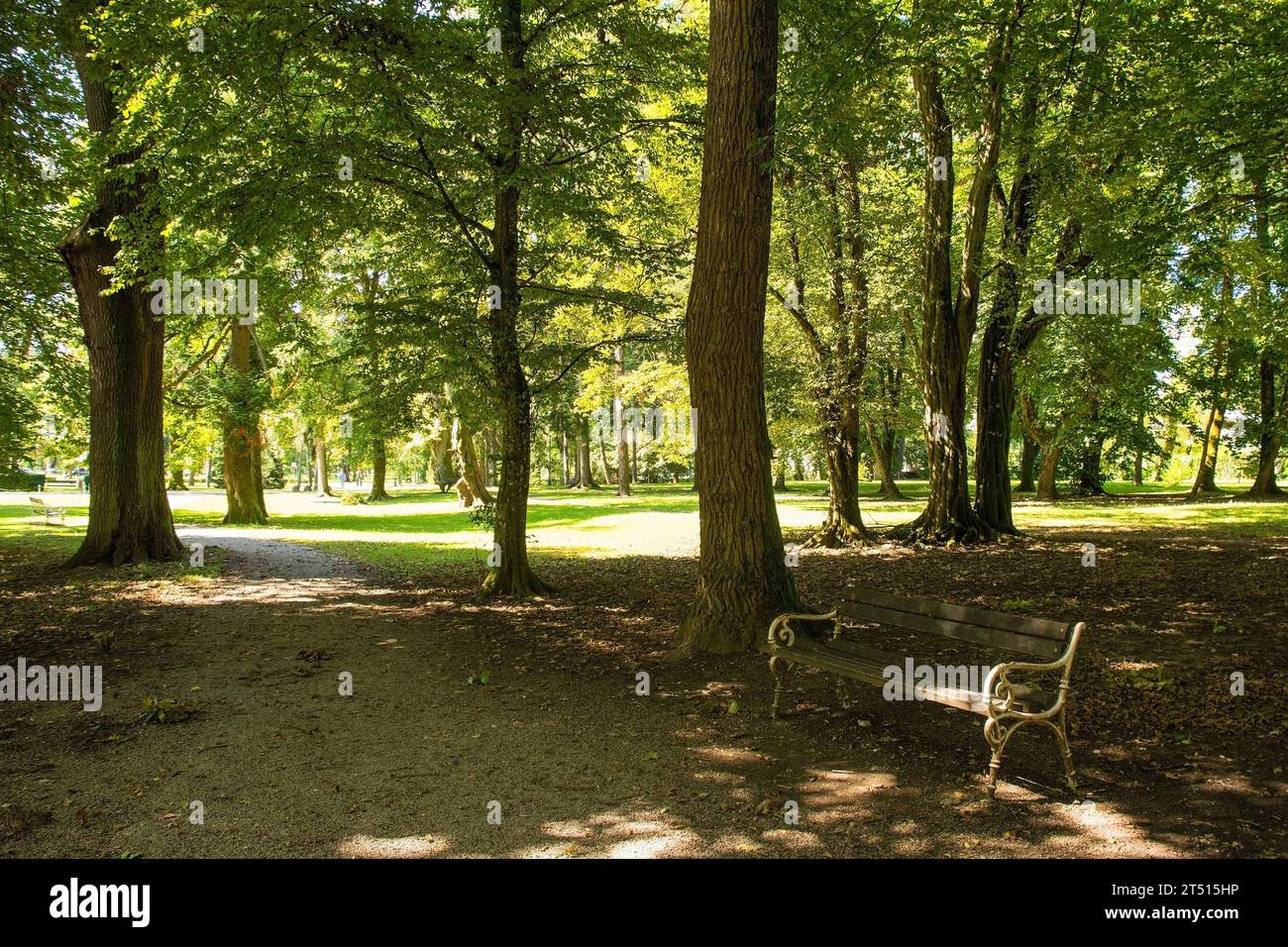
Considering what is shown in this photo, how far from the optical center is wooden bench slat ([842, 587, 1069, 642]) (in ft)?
16.3

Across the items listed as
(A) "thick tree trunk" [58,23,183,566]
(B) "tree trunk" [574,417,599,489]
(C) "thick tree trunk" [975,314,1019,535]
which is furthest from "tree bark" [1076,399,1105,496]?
(A) "thick tree trunk" [58,23,183,566]

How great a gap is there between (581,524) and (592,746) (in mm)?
18135

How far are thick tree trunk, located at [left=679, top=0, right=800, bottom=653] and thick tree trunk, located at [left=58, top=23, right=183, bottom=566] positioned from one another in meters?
10.4

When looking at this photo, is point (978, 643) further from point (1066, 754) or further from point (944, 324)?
point (944, 324)

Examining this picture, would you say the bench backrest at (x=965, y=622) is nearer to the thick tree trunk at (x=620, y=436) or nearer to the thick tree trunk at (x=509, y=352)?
the thick tree trunk at (x=509, y=352)

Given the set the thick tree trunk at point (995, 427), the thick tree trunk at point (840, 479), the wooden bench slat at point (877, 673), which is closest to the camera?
the wooden bench slat at point (877, 673)

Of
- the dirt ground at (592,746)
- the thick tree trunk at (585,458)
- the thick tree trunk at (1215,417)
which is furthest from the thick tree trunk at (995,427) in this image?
the thick tree trunk at (585,458)

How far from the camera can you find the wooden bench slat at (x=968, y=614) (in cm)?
498

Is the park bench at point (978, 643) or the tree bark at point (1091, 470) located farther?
the tree bark at point (1091, 470)

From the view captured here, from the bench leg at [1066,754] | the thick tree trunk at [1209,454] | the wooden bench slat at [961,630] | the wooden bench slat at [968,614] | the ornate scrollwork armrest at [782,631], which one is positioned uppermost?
the thick tree trunk at [1209,454]

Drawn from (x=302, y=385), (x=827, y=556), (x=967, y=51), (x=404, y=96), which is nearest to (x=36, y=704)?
(x=404, y=96)

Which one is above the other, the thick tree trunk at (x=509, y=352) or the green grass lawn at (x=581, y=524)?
the thick tree trunk at (x=509, y=352)

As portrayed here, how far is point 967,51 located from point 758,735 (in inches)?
436
